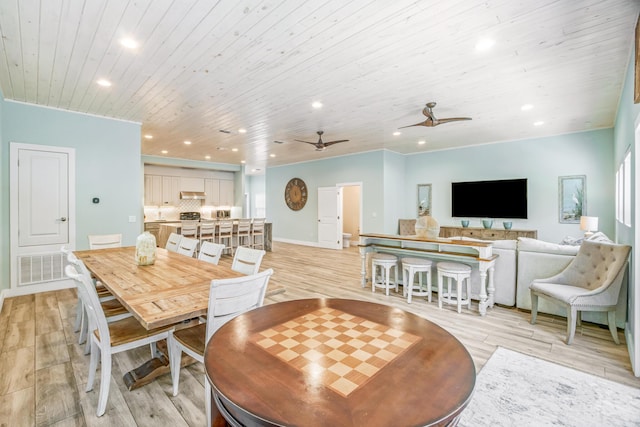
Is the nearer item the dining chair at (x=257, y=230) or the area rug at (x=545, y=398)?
the area rug at (x=545, y=398)

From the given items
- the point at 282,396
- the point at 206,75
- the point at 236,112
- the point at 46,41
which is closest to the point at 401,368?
the point at 282,396

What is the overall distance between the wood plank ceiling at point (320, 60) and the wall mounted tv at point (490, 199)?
1.75 meters

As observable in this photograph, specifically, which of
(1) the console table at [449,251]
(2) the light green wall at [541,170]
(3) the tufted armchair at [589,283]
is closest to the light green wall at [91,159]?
(1) the console table at [449,251]

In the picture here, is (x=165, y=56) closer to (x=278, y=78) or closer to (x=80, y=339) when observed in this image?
(x=278, y=78)

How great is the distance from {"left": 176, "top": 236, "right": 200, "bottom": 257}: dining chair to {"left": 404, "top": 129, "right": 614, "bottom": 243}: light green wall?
6.35 m

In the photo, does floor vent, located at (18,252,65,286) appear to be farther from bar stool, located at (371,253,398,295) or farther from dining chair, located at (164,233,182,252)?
bar stool, located at (371,253,398,295)

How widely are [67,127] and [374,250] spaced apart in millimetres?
5268

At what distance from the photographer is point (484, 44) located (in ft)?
8.77

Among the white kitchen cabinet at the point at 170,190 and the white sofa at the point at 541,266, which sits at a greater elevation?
the white kitchen cabinet at the point at 170,190

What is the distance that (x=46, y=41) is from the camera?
266cm

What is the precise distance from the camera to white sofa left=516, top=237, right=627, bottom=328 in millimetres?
3375

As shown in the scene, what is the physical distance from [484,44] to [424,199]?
18.7ft

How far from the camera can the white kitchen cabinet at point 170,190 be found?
9.80m

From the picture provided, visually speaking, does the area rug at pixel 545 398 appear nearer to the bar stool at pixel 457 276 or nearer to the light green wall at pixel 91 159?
the bar stool at pixel 457 276
